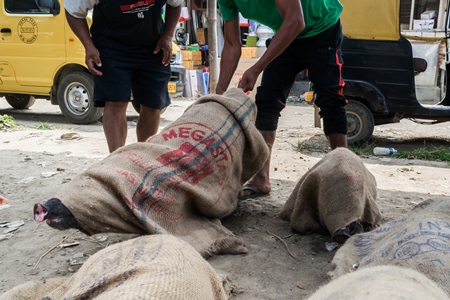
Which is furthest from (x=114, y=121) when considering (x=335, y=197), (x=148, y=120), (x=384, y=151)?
(x=384, y=151)

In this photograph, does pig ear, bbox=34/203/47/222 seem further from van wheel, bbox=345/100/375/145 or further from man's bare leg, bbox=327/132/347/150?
van wheel, bbox=345/100/375/145

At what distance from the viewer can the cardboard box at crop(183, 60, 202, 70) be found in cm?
1333

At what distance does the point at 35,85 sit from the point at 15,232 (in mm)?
6222

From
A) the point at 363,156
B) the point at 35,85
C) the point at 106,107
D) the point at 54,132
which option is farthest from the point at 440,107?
the point at 35,85

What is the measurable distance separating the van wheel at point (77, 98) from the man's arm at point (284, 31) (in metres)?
5.59

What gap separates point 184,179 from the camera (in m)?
2.58

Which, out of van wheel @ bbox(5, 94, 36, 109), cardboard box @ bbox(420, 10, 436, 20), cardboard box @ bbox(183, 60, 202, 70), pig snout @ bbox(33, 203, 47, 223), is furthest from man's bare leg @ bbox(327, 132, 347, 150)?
cardboard box @ bbox(183, 60, 202, 70)

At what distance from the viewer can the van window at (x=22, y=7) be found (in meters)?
8.45

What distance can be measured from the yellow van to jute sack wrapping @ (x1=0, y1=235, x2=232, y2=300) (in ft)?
22.3

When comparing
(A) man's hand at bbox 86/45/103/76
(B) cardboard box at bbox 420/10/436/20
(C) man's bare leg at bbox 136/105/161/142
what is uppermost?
(B) cardboard box at bbox 420/10/436/20

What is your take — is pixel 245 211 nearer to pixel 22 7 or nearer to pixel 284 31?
pixel 284 31

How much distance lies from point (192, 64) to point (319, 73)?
33.4 feet

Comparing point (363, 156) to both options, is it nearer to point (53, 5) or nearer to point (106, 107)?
point (106, 107)

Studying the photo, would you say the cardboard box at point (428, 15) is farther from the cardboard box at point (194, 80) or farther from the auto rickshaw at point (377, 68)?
the cardboard box at point (194, 80)
